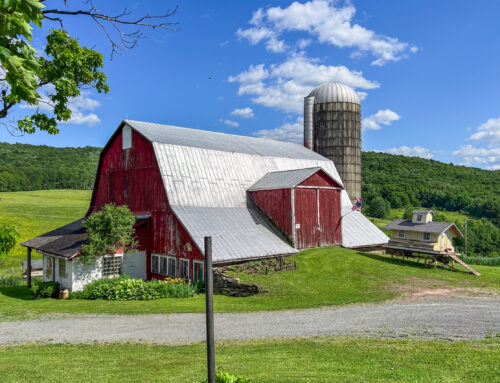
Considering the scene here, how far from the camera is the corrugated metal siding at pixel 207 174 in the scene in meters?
26.9

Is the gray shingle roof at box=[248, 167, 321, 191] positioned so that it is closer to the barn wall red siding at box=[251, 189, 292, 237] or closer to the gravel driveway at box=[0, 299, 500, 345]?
the barn wall red siding at box=[251, 189, 292, 237]

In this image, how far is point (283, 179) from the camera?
29.6 meters

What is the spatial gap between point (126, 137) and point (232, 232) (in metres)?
11.3

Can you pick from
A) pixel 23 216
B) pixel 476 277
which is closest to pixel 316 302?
pixel 476 277

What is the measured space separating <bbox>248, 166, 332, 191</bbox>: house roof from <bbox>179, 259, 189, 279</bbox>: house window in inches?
340

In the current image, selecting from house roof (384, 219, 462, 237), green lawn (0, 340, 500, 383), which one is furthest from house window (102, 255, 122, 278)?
house roof (384, 219, 462, 237)

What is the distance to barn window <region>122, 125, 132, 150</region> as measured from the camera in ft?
96.7

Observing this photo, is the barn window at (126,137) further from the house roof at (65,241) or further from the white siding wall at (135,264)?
the white siding wall at (135,264)

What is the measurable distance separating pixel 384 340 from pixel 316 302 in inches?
269

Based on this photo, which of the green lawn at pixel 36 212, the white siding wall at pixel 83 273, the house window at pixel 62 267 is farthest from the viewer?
the green lawn at pixel 36 212

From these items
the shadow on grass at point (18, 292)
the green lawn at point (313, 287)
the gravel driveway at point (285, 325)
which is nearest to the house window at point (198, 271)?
the green lawn at point (313, 287)

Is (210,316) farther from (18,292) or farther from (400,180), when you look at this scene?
(400,180)

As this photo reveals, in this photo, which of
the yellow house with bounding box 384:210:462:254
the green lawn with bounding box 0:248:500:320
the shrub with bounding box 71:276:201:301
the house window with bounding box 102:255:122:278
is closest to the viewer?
→ the green lawn with bounding box 0:248:500:320

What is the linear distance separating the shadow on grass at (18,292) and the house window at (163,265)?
287 inches
